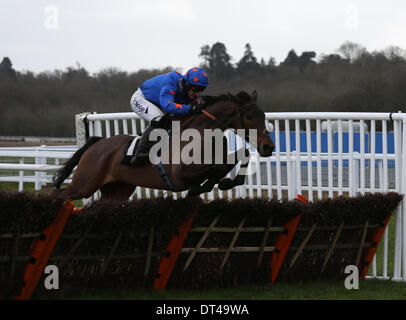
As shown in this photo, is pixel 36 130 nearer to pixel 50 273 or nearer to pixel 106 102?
pixel 106 102

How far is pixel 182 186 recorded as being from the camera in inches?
201

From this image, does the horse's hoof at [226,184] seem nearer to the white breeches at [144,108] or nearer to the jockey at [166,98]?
the jockey at [166,98]

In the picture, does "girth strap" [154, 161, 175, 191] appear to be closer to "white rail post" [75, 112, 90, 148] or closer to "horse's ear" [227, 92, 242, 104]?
"horse's ear" [227, 92, 242, 104]

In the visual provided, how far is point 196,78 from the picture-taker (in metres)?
5.23

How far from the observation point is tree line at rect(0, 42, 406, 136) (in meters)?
27.6

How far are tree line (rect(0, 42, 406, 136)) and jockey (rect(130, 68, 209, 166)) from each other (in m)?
17.5

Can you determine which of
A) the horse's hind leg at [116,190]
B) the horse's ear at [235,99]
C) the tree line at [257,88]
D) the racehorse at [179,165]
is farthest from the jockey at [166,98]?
the tree line at [257,88]

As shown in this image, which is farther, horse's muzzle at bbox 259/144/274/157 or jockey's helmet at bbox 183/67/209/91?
jockey's helmet at bbox 183/67/209/91

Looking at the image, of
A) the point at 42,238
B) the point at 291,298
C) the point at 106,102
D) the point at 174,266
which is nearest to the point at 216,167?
the point at 174,266

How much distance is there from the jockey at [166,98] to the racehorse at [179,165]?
0.35 feet

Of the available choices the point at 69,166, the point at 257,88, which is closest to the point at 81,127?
the point at 69,166

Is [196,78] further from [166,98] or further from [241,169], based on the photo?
[241,169]

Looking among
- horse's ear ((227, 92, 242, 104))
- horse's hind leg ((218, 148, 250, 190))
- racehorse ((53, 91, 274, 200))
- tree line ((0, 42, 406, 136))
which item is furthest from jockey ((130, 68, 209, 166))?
tree line ((0, 42, 406, 136))

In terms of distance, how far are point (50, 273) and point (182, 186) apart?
58.6 inches
